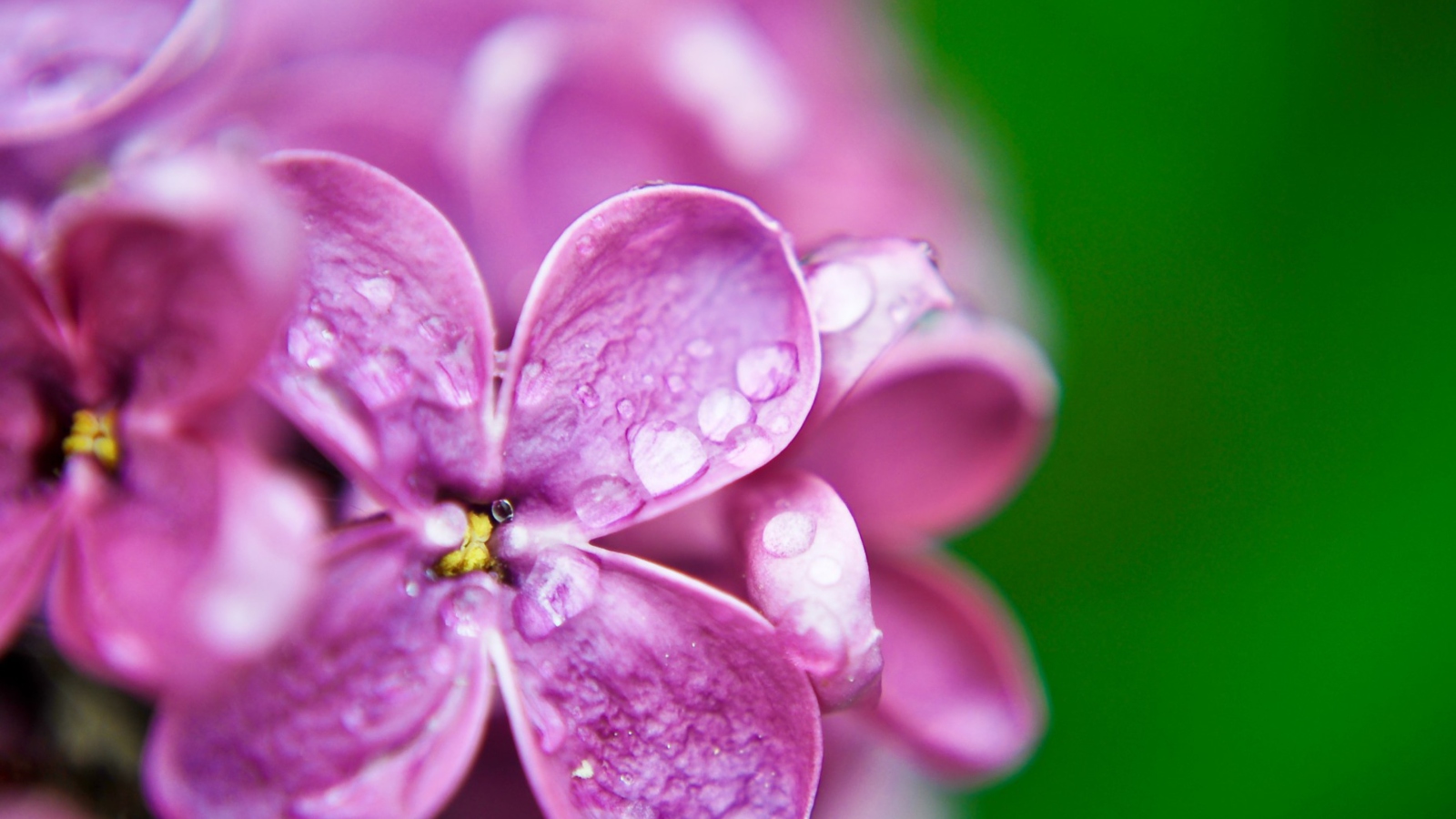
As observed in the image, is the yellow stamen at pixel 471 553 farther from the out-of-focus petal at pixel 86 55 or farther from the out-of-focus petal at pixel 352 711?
the out-of-focus petal at pixel 86 55

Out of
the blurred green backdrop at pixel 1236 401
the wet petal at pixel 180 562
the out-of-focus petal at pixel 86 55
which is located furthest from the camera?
the blurred green backdrop at pixel 1236 401

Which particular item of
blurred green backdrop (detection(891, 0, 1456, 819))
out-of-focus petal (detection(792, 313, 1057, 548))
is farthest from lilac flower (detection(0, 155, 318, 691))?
blurred green backdrop (detection(891, 0, 1456, 819))

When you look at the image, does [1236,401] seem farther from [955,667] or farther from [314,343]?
[314,343]

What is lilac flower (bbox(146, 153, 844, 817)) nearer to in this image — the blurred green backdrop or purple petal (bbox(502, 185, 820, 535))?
purple petal (bbox(502, 185, 820, 535))

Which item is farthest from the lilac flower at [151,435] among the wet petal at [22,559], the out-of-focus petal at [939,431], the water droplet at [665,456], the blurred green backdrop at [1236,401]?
the blurred green backdrop at [1236,401]

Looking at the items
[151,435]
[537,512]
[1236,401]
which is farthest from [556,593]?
[1236,401]
